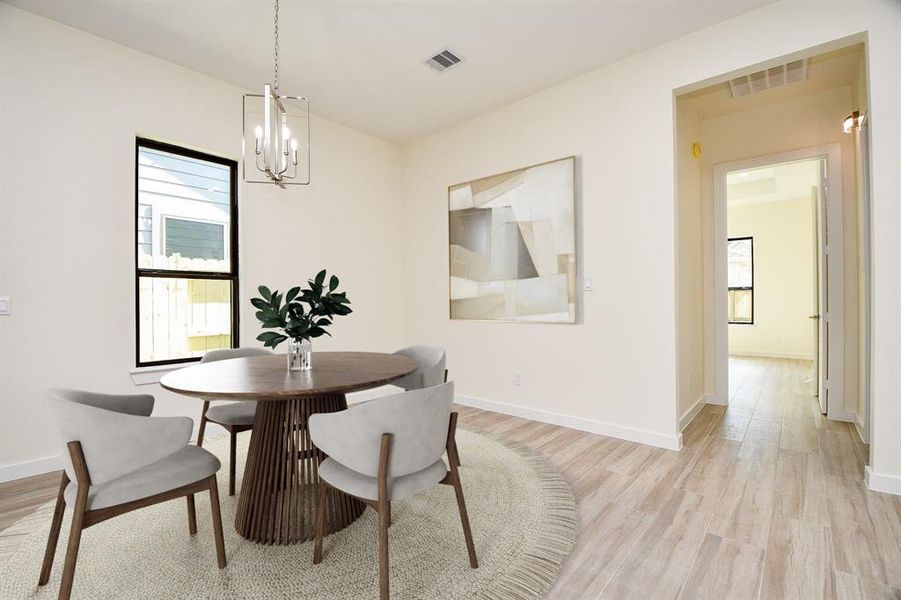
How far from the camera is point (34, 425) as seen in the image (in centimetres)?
262

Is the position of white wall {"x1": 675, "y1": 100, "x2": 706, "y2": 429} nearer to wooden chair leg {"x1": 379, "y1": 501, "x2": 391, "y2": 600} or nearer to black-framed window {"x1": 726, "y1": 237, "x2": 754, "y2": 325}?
wooden chair leg {"x1": 379, "y1": 501, "x2": 391, "y2": 600}

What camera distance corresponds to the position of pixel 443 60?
3.16 m

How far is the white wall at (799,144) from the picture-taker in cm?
349

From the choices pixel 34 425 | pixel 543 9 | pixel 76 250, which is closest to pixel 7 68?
pixel 76 250

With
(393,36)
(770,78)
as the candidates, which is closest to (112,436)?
(393,36)

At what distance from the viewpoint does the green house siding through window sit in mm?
3274

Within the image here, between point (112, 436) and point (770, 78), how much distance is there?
4471 millimetres

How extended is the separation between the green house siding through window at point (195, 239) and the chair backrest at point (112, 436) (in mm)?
2106

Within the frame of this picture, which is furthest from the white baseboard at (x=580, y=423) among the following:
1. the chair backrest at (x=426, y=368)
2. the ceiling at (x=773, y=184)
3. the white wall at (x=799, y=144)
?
the ceiling at (x=773, y=184)

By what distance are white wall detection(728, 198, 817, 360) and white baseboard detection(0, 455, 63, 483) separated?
9782 millimetres

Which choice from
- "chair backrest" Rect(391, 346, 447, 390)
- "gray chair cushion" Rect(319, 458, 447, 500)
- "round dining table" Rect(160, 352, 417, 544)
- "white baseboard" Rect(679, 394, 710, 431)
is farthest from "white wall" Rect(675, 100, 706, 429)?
"round dining table" Rect(160, 352, 417, 544)

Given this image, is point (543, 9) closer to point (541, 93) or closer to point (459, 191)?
point (541, 93)

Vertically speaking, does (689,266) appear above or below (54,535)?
above

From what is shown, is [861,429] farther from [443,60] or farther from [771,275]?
[771,275]
